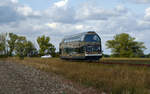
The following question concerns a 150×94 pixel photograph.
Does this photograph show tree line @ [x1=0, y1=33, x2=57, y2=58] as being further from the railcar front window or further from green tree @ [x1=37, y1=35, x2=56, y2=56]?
the railcar front window

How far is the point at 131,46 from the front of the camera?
7975cm

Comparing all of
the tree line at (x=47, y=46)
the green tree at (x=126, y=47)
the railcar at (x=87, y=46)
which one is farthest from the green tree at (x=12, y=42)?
the railcar at (x=87, y=46)

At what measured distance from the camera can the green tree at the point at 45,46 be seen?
82.9 metres

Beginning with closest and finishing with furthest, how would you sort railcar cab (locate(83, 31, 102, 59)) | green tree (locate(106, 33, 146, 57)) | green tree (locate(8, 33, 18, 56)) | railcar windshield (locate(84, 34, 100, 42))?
railcar cab (locate(83, 31, 102, 59)) < railcar windshield (locate(84, 34, 100, 42)) < green tree (locate(106, 33, 146, 57)) < green tree (locate(8, 33, 18, 56))

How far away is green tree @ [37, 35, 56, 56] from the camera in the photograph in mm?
82875

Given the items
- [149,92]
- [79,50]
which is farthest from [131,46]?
[149,92]

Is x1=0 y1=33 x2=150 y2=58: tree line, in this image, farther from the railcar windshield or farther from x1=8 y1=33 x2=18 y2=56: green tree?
the railcar windshield

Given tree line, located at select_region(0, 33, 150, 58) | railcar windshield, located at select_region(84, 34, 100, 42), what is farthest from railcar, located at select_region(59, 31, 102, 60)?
tree line, located at select_region(0, 33, 150, 58)

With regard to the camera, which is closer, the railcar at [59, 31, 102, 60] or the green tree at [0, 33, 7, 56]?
the railcar at [59, 31, 102, 60]

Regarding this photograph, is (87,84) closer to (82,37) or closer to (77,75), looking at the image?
(77,75)

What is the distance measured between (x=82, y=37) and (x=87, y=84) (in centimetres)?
1667

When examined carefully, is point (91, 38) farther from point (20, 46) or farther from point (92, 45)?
Result: point (20, 46)

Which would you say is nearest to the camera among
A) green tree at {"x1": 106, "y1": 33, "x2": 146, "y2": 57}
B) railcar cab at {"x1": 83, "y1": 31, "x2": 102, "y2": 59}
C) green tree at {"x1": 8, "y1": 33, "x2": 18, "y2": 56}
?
railcar cab at {"x1": 83, "y1": 31, "x2": 102, "y2": 59}

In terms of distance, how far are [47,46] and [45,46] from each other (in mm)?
1004
